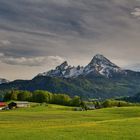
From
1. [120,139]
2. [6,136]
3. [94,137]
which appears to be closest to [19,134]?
[6,136]

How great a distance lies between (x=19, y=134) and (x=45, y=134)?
4172 millimetres

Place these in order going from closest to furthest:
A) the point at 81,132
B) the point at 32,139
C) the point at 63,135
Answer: the point at 32,139 → the point at 63,135 → the point at 81,132

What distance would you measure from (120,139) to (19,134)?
16194 millimetres

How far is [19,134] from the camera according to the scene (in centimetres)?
6116

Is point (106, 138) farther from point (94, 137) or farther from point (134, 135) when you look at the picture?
point (134, 135)

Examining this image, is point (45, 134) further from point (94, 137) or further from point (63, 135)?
point (94, 137)

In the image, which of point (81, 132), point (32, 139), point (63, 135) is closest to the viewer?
point (32, 139)

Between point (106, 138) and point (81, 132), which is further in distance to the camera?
point (81, 132)

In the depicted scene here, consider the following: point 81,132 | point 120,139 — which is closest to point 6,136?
point 81,132

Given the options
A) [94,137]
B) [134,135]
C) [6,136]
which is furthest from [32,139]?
[134,135]

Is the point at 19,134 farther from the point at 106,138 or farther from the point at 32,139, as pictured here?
the point at 106,138

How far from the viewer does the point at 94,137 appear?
5878 centimetres

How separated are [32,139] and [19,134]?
248 inches

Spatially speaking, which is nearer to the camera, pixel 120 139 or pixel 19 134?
pixel 120 139
